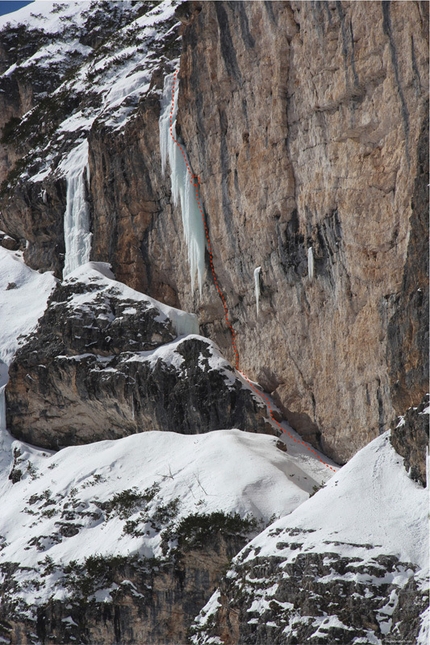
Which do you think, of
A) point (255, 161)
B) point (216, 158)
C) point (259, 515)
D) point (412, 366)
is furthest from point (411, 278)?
point (216, 158)

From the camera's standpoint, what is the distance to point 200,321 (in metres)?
33.7

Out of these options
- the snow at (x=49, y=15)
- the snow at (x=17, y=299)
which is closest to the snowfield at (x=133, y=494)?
the snow at (x=17, y=299)

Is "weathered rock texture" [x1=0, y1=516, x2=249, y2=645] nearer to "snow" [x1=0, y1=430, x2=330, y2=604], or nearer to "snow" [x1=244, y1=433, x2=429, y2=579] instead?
"snow" [x1=0, y1=430, x2=330, y2=604]

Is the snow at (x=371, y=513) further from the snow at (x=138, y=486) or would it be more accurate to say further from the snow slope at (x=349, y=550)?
the snow at (x=138, y=486)

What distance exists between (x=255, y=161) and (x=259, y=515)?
37.0ft

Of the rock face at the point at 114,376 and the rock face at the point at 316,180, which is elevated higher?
the rock face at the point at 316,180

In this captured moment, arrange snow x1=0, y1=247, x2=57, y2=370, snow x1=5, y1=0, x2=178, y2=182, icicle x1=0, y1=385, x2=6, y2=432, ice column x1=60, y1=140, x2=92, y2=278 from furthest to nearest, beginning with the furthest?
snow x1=5, y1=0, x2=178, y2=182 < ice column x1=60, y1=140, x2=92, y2=278 < snow x1=0, y1=247, x2=57, y2=370 < icicle x1=0, y1=385, x2=6, y2=432

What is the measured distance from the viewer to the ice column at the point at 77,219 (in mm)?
38031

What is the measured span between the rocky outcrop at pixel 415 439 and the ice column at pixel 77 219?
19064mm

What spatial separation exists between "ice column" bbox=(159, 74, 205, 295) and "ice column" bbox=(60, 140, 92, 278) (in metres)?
4.79

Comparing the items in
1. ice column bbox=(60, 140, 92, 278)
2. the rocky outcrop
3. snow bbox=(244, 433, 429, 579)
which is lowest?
snow bbox=(244, 433, 429, 579)

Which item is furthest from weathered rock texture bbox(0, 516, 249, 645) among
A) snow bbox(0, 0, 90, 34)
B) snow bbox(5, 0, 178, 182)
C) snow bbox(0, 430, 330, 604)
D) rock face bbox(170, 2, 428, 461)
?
snow bbox(0, 0, 90, 34)

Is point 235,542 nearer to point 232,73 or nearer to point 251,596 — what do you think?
point 251,596

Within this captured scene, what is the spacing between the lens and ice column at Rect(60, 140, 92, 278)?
38.0 metres
